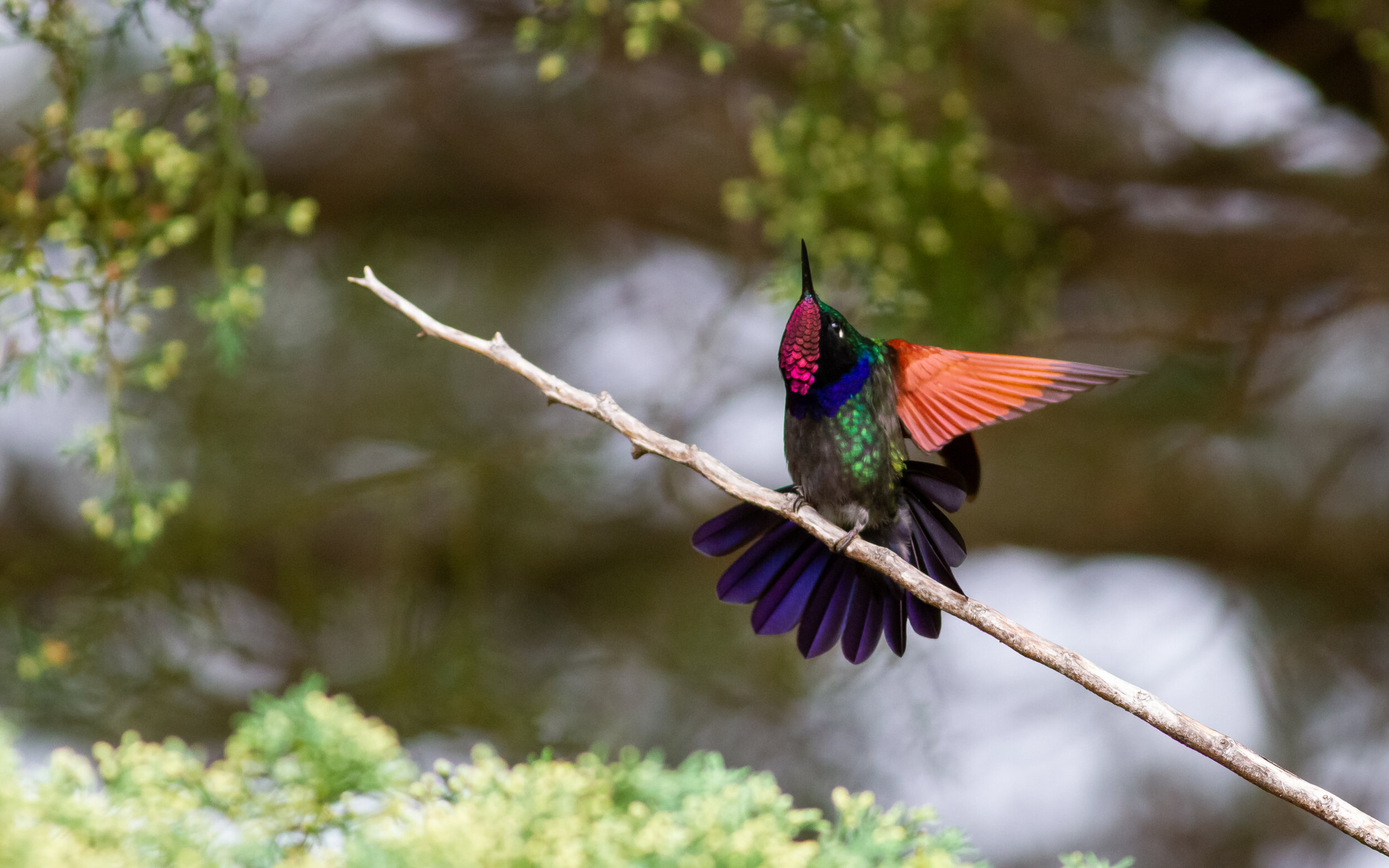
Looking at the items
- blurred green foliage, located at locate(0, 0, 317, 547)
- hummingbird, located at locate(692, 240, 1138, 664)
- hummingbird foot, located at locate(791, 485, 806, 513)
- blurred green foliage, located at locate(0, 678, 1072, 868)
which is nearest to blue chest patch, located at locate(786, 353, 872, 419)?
hummingbird, located at locate(692, 240, 1138, 664)

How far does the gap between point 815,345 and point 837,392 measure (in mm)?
81

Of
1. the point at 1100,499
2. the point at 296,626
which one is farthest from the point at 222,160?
the point at 1100,499

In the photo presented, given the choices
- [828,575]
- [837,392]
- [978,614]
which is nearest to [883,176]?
[837,392]

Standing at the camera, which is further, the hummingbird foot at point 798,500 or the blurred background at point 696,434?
the blurred background at point 696,434

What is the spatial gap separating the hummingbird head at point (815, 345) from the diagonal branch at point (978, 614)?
0.49 feet

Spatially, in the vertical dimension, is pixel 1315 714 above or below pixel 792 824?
below

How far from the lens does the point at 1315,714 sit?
112 inches

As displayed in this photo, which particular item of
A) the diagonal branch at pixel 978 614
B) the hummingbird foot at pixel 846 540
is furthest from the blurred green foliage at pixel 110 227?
the hummingbird foot at pixel 846 540

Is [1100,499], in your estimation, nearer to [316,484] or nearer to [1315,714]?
[1315,714]

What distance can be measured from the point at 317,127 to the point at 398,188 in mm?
307

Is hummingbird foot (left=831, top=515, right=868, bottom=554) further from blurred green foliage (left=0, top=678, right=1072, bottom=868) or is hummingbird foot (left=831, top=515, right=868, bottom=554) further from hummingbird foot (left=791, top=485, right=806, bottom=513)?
blurred green foliage (left=0, top=678, right=1072, bottom=868)

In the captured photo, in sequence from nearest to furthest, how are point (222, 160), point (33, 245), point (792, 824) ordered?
1. point (792, 824)
2. point (33, 245)
3. point (222, 160)

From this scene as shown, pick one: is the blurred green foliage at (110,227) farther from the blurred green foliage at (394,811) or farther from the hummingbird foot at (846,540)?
the hummingbird foot at (846,540)

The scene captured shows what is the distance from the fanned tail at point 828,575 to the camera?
47.5 inches
